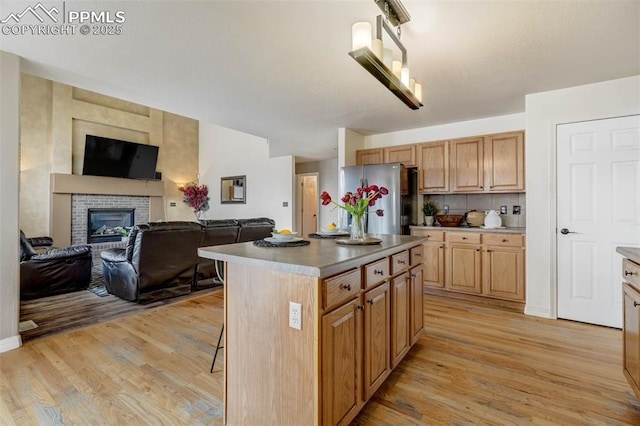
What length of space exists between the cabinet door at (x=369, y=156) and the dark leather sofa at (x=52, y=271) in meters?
4.19

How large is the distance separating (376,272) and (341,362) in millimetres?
544

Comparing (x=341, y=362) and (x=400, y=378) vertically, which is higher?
(x=341, y=362)

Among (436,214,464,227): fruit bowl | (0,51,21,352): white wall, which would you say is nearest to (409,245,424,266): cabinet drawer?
(436,214,464,227): fruit bowl

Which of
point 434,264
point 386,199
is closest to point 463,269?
point 434,264

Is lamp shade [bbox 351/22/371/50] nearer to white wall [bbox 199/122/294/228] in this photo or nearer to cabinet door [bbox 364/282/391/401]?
cabinet door [bbox 364/282/391/401]

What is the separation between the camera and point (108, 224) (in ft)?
23.1

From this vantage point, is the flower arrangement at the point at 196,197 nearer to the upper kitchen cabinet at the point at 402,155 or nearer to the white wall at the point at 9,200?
the upper kitchen cabinet at the point at 402,155

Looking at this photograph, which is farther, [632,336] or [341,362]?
[632,336]

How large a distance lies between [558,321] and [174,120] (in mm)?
9118

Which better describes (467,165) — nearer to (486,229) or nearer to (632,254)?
(486,229)

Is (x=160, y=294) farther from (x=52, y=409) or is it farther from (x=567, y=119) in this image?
(x=567, y=119)

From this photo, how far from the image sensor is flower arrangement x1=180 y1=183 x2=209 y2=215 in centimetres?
823

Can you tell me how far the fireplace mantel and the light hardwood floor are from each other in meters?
4.61

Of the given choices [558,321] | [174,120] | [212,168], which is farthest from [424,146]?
[174,120]
